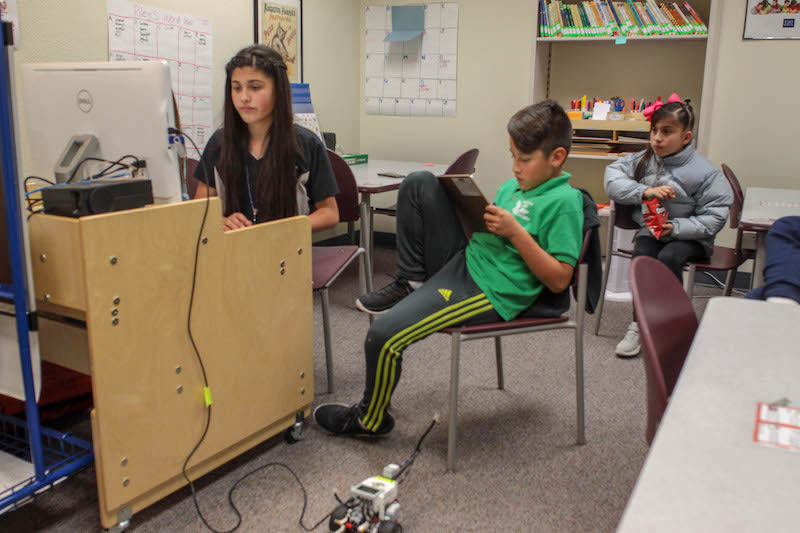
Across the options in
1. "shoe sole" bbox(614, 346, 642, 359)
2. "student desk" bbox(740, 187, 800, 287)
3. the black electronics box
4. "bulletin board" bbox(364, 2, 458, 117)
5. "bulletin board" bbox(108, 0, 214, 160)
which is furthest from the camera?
"bulletin board" bbox(364, 2, 458, 117)

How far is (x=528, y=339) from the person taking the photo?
298 centimetres

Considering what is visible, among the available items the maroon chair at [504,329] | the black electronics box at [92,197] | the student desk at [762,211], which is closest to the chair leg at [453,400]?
the maroon chair at [504,329]

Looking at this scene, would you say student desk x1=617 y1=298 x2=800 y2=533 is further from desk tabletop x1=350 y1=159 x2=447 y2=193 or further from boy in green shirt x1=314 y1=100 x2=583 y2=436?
desk tabletop x1=350 y1=159 x2=447 y2=193

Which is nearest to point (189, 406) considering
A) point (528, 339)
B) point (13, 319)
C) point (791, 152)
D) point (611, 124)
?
point (13, 319)

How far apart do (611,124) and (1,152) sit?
3.38m

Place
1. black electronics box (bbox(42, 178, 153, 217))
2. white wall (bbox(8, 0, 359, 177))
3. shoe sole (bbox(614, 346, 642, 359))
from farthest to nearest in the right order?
shoe sole (bbox(614, 346, 642, 359)) → white wall (bbox(8, 0, 359, 177)) → black electronics box (bbox(42, 178, 153, 217))

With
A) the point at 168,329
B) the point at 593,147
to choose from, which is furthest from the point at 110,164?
the point at 593,147

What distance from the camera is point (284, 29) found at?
3971mm

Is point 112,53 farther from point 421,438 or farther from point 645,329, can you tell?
point 645,329

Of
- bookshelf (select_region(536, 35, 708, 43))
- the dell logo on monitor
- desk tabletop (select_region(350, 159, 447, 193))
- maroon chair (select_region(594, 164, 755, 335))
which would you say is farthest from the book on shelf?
the dell logo on monitor

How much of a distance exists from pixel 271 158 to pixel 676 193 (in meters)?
1.69

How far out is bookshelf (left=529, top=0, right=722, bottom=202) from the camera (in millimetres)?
3789

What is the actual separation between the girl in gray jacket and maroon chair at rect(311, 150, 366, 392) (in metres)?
1.11

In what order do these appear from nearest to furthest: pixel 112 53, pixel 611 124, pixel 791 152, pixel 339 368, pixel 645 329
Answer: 1. pixel 645 329
2. pixel 339 368
3. pixel 112 53
4. pixel 791 152
5. pixel 611 124
